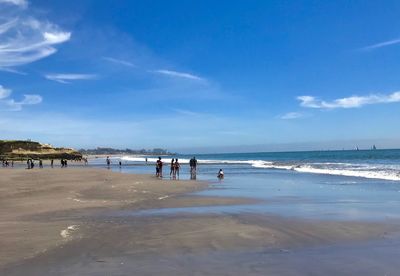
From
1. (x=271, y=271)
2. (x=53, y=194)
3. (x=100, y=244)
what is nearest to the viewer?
(x=271, y=271)

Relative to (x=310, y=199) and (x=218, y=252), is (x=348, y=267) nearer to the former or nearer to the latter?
(x=218, y=252)

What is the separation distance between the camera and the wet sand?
24.5ft

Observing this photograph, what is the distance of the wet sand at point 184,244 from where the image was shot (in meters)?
7.45

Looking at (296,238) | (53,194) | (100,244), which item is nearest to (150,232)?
(100,244)

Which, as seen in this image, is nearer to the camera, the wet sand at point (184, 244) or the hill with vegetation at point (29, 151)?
the wet sand at point (184, 244)

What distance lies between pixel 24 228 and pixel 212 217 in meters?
5.13

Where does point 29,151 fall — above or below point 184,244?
above

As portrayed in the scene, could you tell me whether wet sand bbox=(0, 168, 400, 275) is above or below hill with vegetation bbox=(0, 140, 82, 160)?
below

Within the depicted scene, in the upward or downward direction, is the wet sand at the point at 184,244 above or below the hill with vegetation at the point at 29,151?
below

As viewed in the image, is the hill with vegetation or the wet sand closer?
the wet sand

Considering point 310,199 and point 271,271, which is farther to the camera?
point 310,199

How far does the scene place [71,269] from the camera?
7.41m

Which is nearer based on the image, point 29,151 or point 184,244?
point 184,244

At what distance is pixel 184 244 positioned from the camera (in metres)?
9.34
